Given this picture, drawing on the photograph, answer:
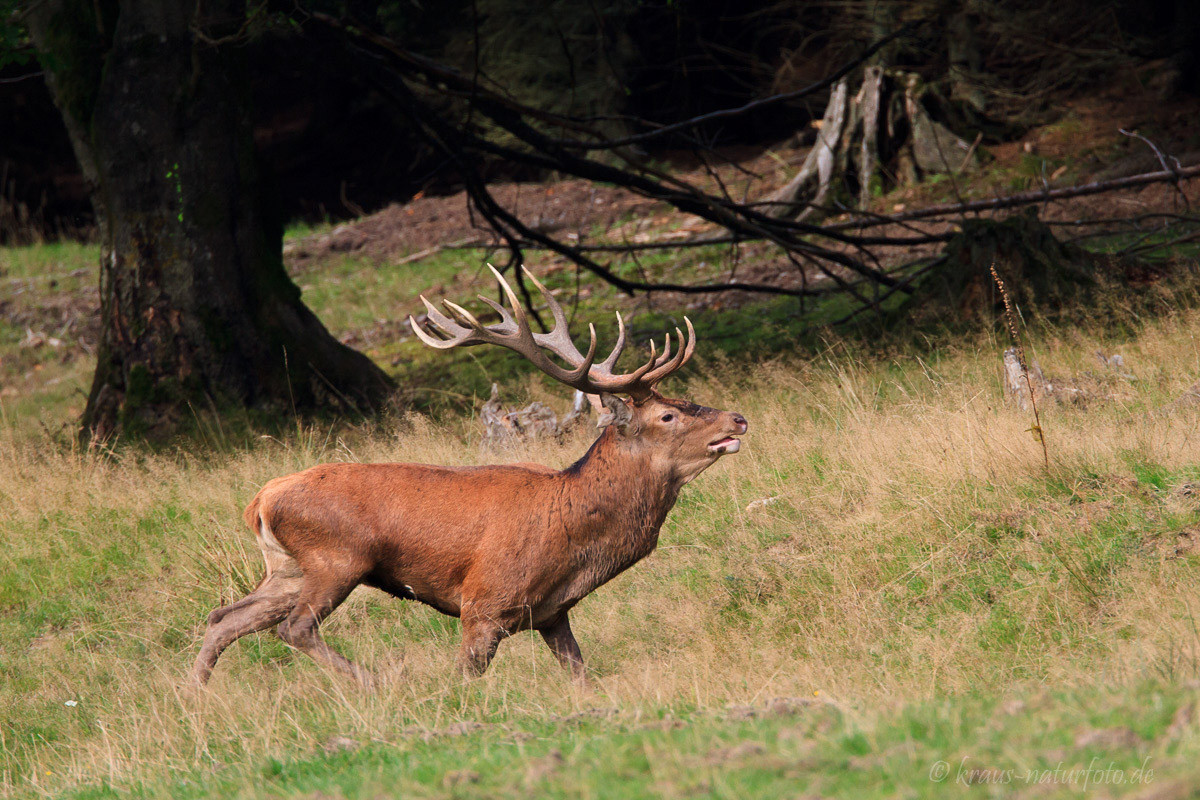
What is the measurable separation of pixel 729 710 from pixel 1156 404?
15.0ft

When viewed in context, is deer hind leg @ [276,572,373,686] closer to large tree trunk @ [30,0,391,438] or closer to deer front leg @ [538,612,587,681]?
deer front leg @ [538,612,587,681]

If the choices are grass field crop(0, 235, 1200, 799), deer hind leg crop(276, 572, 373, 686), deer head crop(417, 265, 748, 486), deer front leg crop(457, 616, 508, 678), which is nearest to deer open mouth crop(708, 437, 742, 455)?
deer head crop(417, 265, 748, 486)

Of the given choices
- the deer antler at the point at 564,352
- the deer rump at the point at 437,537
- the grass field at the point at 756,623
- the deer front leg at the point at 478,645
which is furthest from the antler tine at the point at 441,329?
the grass field at the point at 756,623

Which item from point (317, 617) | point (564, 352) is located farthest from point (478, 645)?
point (564, 352)

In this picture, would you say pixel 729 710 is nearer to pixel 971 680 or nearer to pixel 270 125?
pixel 971 680

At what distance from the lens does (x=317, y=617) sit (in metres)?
5.08

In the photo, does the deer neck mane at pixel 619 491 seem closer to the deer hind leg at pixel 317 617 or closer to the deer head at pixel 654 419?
the deer head at pixel 654 419

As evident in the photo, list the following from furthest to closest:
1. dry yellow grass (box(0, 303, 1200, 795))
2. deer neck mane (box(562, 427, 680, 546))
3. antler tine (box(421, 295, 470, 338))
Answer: antler tine (box(421, 295, 470, 338)) → deer neck mane (box(562, 427, 680, 546)) → dry yellow grass (box(0, 303, 1200, 795))

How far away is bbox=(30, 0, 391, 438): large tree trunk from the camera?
401 inches

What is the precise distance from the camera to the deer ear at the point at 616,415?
5.43 m

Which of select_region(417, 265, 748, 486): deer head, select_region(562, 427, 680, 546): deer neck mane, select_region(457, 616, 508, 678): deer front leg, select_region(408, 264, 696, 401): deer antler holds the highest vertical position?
select_region(408, 264, 696, 401): deer antler

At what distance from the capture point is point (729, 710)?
4.07 meters

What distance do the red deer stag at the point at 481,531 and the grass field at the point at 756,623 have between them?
312 mm

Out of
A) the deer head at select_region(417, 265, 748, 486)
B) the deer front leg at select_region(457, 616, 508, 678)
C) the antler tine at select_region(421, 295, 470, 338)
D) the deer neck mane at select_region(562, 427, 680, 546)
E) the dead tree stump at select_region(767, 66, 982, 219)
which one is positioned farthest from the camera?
the dead tree stump at select_region(767, 66, 982, 219)
